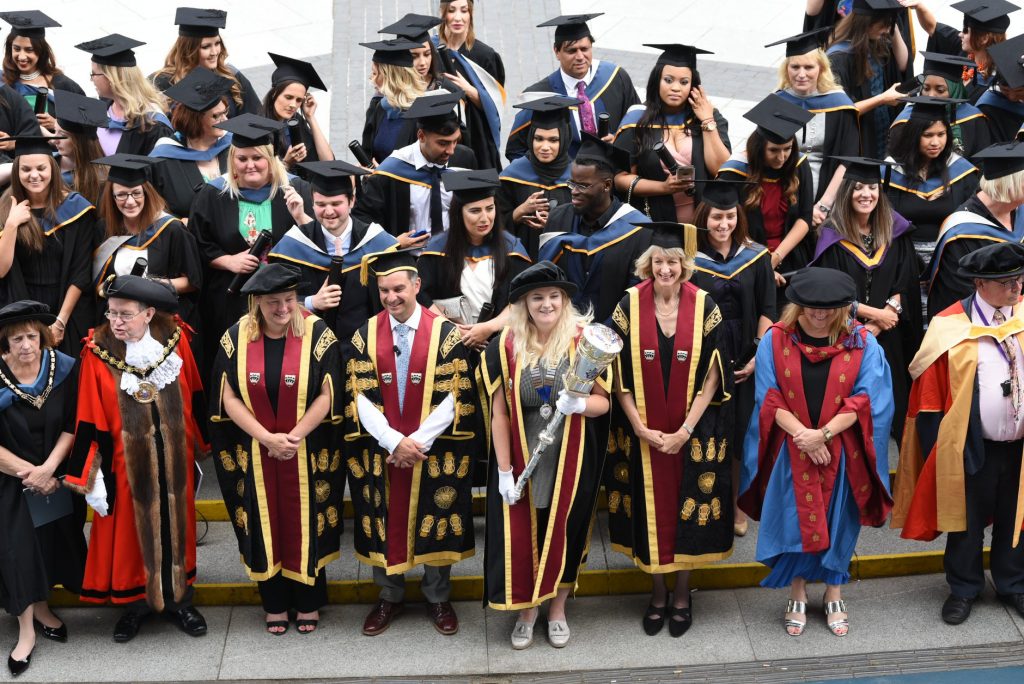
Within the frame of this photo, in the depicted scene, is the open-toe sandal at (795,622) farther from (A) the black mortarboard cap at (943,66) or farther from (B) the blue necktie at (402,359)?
(A) the black mortarboard cap at (943,66)

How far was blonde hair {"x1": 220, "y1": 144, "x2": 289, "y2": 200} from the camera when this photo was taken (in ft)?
27.0

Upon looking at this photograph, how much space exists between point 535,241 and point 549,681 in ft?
9.18

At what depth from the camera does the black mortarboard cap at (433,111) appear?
8.51 meters

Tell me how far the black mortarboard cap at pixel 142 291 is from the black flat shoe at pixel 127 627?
1743mm

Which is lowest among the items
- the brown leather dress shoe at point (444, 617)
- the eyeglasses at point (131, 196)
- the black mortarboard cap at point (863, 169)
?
the brown leather dress shoe at point (444, 617)

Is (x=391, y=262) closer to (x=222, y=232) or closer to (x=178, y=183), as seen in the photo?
(x=222, y=232)

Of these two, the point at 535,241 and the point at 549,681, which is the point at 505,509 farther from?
the point at 535,241

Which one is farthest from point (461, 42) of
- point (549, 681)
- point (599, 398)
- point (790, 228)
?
point (549, 681)

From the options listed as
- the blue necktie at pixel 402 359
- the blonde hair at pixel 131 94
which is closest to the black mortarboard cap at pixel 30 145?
the blonde hair at pixel 131 94

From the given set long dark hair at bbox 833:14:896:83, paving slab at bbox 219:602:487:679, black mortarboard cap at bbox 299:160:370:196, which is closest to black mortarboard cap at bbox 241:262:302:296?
black mortarboard cap at bbox 299:160:370:196

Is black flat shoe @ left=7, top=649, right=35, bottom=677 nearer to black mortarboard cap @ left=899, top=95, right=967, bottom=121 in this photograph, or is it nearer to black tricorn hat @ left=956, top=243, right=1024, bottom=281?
black tricorn hat @ left=956, top=243, right=1024, bottom=281

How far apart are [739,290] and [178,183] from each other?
12.0 feet

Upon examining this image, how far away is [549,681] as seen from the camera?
23.3 feet

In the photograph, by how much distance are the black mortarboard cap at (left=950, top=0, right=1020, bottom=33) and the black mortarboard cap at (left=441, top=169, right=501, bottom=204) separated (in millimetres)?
4303
